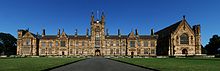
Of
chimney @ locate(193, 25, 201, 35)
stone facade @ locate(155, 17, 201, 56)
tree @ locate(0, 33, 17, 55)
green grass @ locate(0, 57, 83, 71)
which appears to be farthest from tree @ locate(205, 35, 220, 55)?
tree @ locate(0, 33, 17, 55)

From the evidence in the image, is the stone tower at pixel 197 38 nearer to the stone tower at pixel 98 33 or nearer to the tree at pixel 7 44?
the stone tower at pixel 98 33

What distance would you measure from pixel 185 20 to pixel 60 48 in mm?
→ 40756

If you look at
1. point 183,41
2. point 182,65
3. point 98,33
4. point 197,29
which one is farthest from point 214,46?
point 182,65

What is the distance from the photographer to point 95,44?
287 feet

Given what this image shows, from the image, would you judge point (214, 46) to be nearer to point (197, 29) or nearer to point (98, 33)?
point (197, 29)

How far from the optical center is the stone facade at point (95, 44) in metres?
87.1

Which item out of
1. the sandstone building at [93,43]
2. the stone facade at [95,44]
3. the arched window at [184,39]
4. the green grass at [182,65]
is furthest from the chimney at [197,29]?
the green grass at [182,65]

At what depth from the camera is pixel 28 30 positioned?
8825cm

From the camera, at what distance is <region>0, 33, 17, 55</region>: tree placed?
103m

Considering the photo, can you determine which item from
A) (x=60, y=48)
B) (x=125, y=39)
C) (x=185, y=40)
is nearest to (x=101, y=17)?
(x=125, y=39)

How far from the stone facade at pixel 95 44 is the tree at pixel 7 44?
64.9 ft

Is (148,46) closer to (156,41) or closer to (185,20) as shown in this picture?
(156,41)

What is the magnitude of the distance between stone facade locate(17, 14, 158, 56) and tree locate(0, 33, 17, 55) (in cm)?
1980

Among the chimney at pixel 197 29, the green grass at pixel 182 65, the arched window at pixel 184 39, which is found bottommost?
the green grass at pixel 182 65
